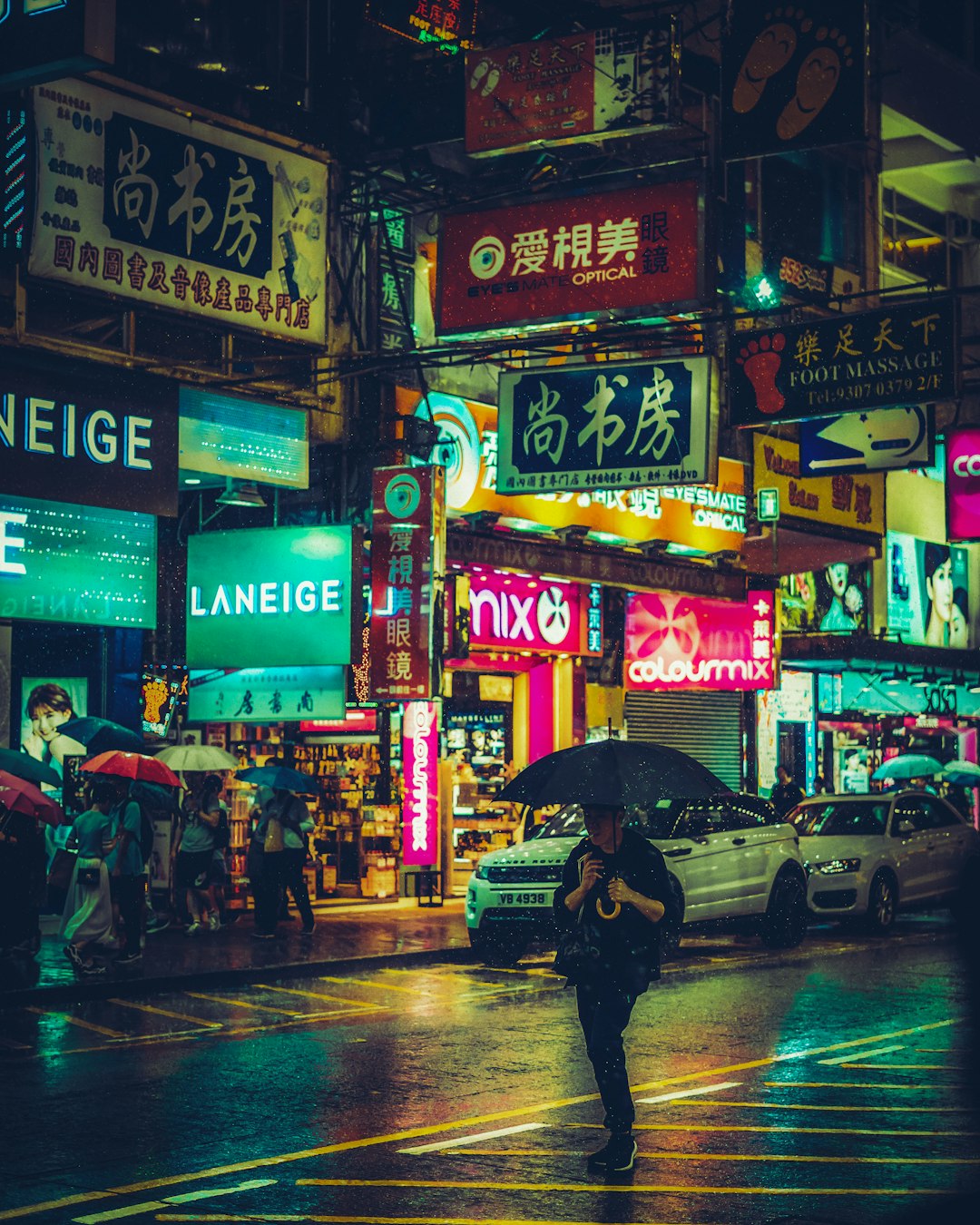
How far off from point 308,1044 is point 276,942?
6.54 metres

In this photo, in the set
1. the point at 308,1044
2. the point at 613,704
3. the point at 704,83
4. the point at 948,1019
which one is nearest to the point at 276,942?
the point at 308,1044

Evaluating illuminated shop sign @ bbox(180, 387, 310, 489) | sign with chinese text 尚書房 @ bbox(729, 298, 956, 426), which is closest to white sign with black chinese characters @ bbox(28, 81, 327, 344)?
illuminated shop sign @ bbox(180, 387, 310, 489)

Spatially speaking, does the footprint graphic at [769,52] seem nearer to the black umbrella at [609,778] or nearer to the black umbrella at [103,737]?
the black umbrella at [609,778]

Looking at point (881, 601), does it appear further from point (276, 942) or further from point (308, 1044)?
point (308, 1044)

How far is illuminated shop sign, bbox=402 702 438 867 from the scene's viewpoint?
22969mm

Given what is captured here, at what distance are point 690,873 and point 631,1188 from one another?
34.6 feet

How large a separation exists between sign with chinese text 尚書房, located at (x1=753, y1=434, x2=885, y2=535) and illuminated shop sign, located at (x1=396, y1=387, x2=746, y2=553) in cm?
51

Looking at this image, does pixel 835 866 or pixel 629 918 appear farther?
pixel 835 866

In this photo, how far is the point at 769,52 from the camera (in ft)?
→ 50.4

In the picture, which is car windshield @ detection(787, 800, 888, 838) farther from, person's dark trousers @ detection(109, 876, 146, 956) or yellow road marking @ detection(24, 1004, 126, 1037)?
yellow road marking @ detection(24, 1004, 126, 1037)

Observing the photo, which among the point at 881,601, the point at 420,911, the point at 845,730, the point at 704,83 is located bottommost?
the point at 420,911

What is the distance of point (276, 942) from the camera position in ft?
61.9

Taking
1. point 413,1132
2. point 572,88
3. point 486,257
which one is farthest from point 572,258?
point 413,1132

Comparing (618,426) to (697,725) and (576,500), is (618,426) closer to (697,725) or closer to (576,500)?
(576,500)
